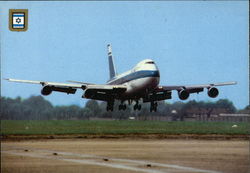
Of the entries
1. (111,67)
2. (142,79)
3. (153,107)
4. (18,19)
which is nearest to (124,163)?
(18,19)

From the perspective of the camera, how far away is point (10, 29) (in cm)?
2634

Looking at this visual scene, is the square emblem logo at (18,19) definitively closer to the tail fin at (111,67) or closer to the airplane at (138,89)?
the airplane at (138,89)

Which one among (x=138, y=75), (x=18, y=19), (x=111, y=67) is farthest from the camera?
(x=111, y=67)

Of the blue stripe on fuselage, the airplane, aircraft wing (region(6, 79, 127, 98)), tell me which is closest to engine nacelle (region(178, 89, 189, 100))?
the airplane

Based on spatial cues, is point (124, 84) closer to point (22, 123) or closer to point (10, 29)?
point (22, 123)

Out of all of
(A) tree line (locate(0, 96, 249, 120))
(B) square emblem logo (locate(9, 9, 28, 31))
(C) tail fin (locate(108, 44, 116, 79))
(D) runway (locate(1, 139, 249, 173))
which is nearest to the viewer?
(D) runway (locate(1, 139, 249, 173))

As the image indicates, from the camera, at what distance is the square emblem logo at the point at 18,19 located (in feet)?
87.4

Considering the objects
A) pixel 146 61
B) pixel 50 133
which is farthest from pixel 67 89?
pixel 146 61

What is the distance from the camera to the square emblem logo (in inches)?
1048

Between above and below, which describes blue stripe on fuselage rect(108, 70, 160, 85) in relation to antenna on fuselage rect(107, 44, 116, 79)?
below

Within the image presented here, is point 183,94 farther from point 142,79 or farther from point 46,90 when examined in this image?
point 46,90

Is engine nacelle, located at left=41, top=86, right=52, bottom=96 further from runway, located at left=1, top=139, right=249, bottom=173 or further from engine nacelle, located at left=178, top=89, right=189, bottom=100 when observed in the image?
runway, located at left=1, top=139, right=249, bottom=173

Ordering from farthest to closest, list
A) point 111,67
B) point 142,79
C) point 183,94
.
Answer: point 111,67 < point 142,79 < point 183,94

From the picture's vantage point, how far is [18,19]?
1088 inches
